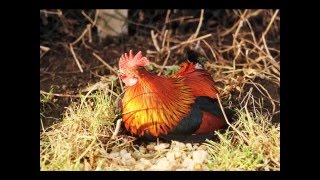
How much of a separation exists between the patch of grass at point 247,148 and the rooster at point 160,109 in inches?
4.5

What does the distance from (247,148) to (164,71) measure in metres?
1.33

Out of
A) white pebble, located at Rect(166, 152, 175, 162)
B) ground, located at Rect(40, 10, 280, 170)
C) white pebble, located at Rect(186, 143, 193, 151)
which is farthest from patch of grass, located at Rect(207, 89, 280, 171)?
white pebble, located at Rect(166, 152, 175, 162)

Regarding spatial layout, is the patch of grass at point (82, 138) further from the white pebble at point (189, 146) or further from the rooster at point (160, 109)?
the white pebble at point (189, 146)

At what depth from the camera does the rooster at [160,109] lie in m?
2.97

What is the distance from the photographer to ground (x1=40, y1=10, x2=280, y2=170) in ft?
9.76

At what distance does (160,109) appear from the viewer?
2.98m

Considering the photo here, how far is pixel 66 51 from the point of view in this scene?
15.1ft

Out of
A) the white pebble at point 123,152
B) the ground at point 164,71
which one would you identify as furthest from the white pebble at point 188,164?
the white pebble at point 123,152

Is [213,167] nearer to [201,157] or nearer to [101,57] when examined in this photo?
[201,157]

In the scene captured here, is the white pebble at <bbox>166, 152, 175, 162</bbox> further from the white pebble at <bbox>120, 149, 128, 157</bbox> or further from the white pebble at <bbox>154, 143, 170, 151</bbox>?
the white pebble at <bbox>120, 149, 128, 157</bbox>

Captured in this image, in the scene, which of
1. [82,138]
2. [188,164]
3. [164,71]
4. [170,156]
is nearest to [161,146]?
[170,156]

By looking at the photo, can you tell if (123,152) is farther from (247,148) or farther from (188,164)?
(247,148)

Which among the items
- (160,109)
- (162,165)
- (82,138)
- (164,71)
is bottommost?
(162,165)

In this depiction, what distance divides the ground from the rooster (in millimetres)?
117
